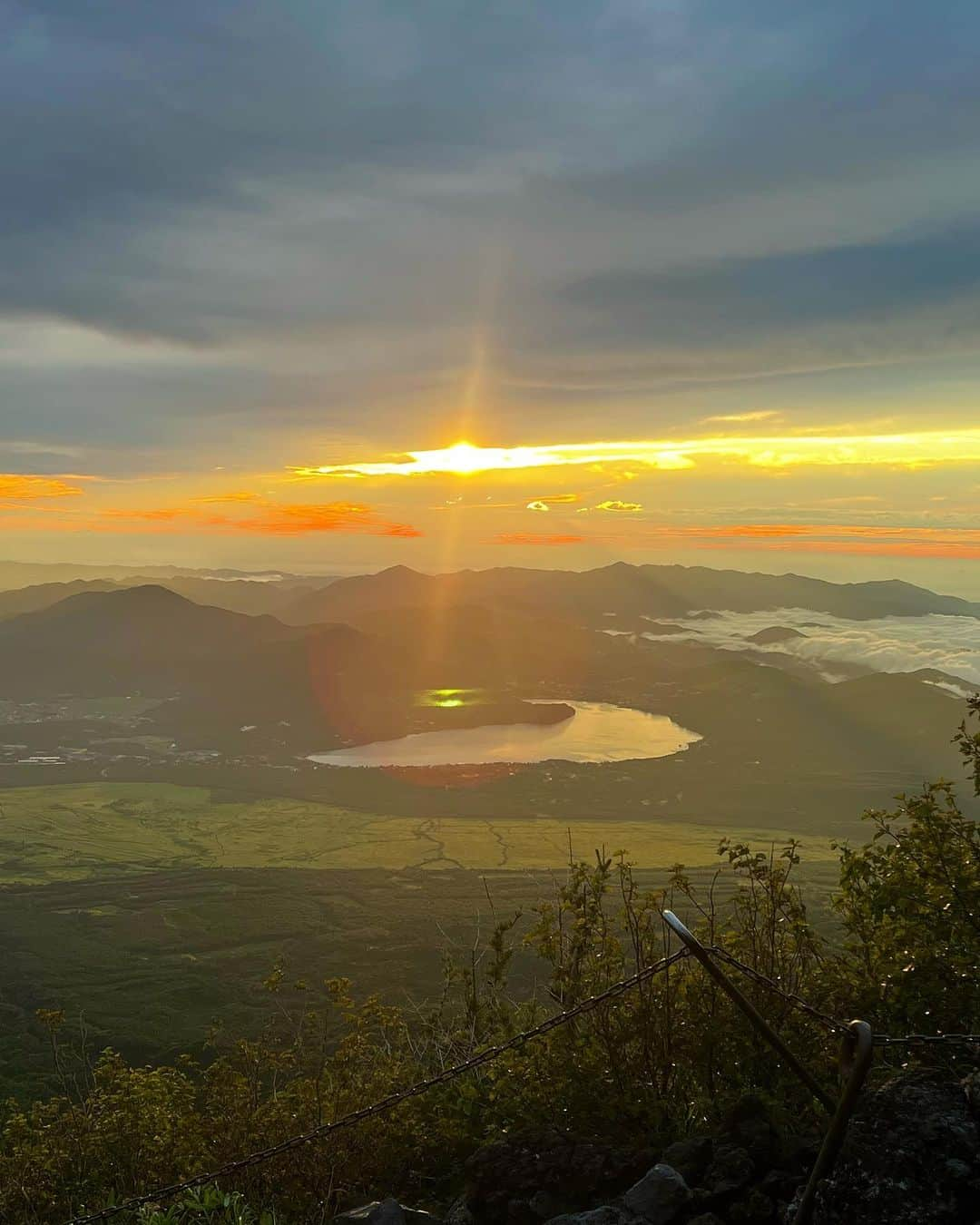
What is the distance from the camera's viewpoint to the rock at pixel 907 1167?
641 centimetres

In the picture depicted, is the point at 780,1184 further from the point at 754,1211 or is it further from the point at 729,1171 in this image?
the point at 729,1171

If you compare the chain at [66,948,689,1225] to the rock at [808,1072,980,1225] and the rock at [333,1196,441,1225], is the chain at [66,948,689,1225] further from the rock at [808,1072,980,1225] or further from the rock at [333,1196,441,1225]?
the rock at [808,1072,980,1225]

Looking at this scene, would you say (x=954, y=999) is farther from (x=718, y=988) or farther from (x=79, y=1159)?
(x=79, y=1159)

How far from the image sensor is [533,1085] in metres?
10.2

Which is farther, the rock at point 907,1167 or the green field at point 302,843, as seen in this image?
the green field at point 302,843

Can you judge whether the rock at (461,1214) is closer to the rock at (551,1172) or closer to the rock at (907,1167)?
the rock at (551,1172)

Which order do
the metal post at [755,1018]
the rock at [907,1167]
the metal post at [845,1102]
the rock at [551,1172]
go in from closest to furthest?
the metal post at [845,1102] → the metal post at [755,1018] → the rock at [907,1167] → the rock at [551,1172]

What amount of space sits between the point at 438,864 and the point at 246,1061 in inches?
6138

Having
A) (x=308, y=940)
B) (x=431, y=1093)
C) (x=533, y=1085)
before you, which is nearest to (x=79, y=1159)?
(x=431, y=1093)

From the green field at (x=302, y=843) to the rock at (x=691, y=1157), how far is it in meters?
150

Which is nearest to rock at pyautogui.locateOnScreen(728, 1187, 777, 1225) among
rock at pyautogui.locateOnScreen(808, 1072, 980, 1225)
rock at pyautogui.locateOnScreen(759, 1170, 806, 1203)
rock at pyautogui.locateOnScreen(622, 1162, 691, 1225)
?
rock at pyautogui.locateOnScreen(759, 1170, 806, 1203)

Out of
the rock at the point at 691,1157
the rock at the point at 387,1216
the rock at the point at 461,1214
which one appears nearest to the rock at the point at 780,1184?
the rock at the point at 691,1157

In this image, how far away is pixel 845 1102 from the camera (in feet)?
19.5

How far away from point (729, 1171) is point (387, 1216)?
3.11 metres
